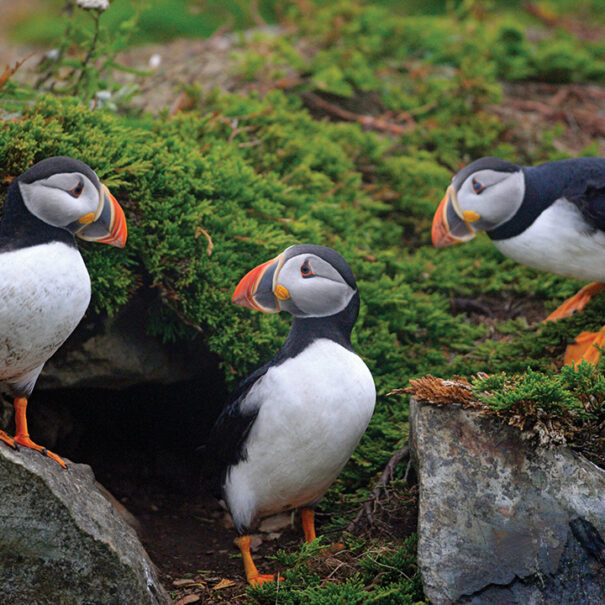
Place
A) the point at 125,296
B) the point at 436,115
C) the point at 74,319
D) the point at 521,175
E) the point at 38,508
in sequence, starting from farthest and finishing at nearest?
the point at 436,115 → the point at 521,175 → the point at 125,296 → the point at 74,319 → the point at 38,508

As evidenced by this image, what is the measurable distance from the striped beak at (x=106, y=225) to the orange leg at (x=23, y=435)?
74cm

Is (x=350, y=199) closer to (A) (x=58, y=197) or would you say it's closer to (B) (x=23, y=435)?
(A) (x=58, y=197)

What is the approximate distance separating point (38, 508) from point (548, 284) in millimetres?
3440

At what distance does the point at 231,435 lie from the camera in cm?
359

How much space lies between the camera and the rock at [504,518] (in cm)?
A: 298

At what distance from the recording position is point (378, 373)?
14.7ft

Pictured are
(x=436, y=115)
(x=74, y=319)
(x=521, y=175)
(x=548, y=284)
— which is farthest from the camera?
(x=436, y=115)

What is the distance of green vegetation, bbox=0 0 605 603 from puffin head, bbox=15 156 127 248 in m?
0.60

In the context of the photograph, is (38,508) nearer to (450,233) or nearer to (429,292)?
(450,233)

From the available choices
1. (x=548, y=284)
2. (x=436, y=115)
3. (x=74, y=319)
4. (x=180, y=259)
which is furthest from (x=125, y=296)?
(x=436, y=115)

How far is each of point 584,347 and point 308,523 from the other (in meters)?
1.63

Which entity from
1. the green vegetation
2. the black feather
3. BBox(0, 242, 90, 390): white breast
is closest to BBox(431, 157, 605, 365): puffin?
the green vegetation

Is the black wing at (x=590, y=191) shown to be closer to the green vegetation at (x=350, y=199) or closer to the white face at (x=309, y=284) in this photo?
the green vegetation at (x=350, y=199)

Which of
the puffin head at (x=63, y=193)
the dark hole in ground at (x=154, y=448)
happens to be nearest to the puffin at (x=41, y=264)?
the puffin head at (x=63, y=193)
